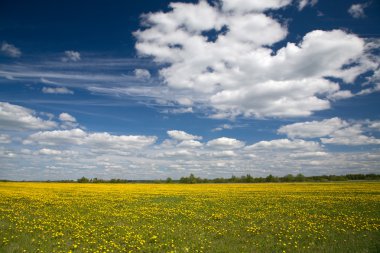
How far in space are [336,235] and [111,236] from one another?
11.3m

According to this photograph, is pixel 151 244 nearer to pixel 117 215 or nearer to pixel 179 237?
pixel 179 237

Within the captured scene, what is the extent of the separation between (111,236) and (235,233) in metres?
6.34

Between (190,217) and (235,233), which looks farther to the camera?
(190,217)

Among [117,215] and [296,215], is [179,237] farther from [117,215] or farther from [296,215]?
[296,215]

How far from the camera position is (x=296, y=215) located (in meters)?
20.0

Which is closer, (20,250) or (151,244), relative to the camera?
(20,250)

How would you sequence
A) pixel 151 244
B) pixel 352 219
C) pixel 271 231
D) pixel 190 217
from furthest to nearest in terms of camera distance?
pixel 190 217
pixel 352 219
pixel 271 231
pixel 151 244

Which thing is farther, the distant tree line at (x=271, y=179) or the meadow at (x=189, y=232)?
the distant tree line at (x=271, y=179)

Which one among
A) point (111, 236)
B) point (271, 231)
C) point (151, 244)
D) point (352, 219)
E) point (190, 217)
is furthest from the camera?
point (190, 217)

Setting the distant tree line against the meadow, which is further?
the distant tree line

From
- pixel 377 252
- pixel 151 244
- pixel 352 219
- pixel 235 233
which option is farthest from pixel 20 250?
pixel 352 219

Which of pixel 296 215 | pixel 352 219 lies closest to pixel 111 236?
pixel 296 215

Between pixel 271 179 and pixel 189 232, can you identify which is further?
pixel 271 179

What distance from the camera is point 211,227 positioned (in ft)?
52.4
